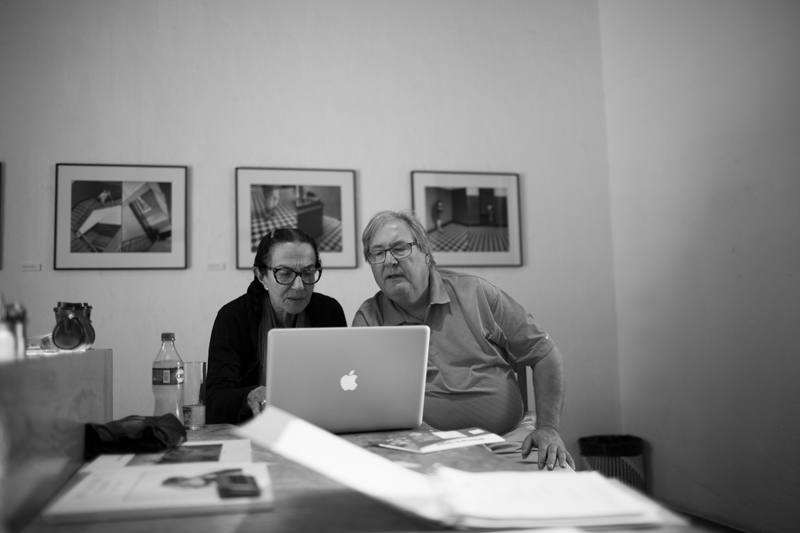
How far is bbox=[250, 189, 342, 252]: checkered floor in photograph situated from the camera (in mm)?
3418

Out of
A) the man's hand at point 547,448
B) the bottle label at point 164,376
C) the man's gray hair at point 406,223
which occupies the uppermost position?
the man's gray hair at point 406,223

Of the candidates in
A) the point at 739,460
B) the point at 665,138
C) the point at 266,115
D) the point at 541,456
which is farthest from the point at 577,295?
the point at 541,456

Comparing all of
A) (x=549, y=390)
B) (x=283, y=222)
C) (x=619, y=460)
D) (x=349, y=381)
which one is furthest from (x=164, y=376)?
(x=619, y=460)

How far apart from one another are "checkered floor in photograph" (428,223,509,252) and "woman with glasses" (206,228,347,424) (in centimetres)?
136

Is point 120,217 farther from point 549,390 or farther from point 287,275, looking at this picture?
point 549,390

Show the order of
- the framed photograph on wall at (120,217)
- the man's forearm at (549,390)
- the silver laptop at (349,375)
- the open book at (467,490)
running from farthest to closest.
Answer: the framed photograph on wall at (120,217) → the man's forearm at (549,390) → the silver laptop at (349,375) → the open book at (467,490)

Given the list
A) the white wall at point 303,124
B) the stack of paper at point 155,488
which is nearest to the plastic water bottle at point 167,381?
the stack of paper at point 155,488

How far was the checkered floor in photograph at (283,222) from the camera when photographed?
3418 millimetres

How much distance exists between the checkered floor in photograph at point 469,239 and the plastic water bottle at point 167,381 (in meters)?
2.16

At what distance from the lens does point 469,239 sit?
12.1 ft

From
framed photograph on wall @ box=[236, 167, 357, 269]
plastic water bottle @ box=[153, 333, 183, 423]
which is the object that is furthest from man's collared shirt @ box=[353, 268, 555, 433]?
framed photograph on wall @ box=[236, 167, 357, 269]

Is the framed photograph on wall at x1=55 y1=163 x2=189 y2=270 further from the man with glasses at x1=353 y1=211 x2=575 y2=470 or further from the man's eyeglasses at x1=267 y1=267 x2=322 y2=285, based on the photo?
the man with glasses at x1=353 y1=211 x2=575 y2=470

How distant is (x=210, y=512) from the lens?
0.79m

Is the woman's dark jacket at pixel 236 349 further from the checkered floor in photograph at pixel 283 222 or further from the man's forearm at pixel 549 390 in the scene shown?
the checkered floor in photograph at pixel 283 222
